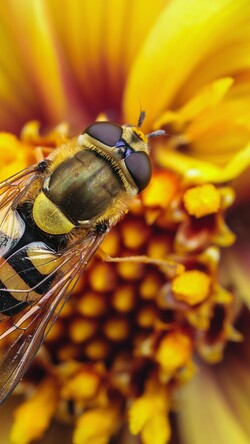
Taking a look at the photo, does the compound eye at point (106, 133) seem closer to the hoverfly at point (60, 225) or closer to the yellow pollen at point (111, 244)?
the hoverfly at point (60, 225)

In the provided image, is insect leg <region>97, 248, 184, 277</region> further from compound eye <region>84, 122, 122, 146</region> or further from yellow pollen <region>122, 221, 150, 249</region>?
compound eye <region>84, 122, 122, 146</region>

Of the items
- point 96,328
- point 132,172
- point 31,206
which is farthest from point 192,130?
point 96,328

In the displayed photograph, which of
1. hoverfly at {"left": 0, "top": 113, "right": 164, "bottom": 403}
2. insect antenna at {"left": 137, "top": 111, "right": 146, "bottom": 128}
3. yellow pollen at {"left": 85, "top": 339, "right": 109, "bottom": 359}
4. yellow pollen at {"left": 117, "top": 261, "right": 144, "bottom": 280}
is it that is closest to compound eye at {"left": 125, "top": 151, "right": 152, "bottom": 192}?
hoverfly at {"left": 0, "top": 113, "right": 164, "bottom": 403}

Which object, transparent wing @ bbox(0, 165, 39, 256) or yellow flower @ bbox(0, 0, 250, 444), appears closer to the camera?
transparent wing @ bbox(0, 165, 39, 256)

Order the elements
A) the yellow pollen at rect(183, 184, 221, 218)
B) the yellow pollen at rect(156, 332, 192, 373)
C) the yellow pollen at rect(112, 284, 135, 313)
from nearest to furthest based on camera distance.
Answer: the yellow pollen at rect(183, 184, 221, 218)
the yellow pollen at rect(156, 332, 192, 373)
the yellow pollen at rect(112, 284, 135, 313)

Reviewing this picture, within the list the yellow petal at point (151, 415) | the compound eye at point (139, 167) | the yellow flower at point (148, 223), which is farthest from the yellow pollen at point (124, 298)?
the compound eye at point (139, 167)

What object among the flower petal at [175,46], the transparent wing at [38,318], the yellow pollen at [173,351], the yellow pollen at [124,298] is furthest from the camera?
the yellow pollen at [124,298]

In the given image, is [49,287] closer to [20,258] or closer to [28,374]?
[20,258]

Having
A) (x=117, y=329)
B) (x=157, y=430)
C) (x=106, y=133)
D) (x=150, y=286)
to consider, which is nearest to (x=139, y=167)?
(x=106, y=133)
